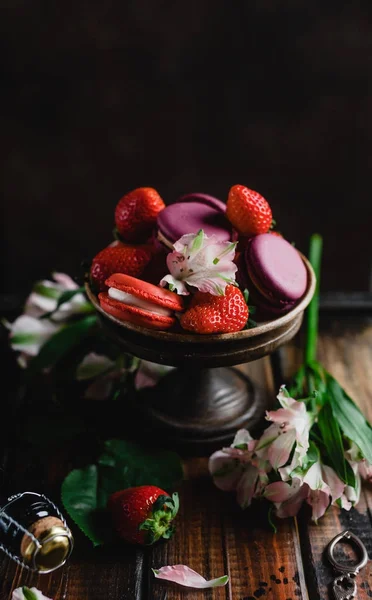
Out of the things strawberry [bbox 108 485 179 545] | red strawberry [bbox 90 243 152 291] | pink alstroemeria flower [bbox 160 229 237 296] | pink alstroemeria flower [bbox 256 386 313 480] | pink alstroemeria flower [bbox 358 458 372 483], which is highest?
pink alstroemeria flower [bbox 160 229 237 296]

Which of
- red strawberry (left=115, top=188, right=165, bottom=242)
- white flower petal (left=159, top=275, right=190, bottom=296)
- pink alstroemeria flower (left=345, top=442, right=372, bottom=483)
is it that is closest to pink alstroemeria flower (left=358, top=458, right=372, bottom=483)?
pink alstroemeria flower (left=345, top=442, right=372, bottom=483)

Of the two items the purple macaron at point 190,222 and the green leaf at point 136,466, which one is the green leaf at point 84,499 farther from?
the purple macaron at point 190,222

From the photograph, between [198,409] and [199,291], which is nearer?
[199,291]

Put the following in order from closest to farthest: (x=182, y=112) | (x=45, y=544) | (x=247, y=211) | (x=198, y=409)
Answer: (x=45, y=544) → (x=247, y=211) → (x=198, y=409) → (x=182, y=112)

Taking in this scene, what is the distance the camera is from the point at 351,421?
99cm

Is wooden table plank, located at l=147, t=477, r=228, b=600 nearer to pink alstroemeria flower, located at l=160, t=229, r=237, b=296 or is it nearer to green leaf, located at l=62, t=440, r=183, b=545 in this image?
green leaf, located at l=62, t=440, r=183, b=545

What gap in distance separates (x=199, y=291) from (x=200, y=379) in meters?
0.24

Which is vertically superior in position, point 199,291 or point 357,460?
point 199,291

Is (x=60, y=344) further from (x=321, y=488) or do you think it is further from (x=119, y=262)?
(x=321, y=488)

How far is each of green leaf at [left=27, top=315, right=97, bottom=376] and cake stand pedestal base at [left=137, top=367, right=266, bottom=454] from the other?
158mm

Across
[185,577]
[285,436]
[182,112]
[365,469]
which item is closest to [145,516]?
[185,577]

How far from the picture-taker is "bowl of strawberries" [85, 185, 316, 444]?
88 cm

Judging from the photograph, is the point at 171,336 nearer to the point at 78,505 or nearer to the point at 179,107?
the point at 78,505

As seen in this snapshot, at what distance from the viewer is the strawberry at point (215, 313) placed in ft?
2.85
